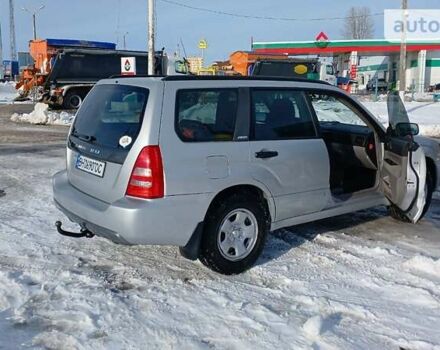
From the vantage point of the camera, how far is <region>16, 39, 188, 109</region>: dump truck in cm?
2505

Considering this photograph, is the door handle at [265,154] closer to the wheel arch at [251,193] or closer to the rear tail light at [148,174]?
the wheel arch at [251,193]

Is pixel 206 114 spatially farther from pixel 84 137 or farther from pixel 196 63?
pixel 196 63

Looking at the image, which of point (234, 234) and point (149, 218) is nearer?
point (149, 218)

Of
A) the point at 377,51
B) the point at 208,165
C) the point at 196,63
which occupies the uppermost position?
the point at 377,51

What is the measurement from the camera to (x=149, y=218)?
13.3ft

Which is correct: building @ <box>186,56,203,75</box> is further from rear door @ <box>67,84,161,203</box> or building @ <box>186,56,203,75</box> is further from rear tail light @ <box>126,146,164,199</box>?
rear tail light @ <box>126,146,164,199</box>

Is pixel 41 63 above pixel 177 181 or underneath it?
above

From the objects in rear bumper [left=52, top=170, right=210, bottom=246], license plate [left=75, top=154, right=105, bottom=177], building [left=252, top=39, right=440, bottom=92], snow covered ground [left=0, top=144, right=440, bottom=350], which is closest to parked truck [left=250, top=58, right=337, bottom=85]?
building [left=252, top=39, right=440, bottom=92]

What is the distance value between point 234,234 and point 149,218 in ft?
2.89

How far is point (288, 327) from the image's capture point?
3637mm

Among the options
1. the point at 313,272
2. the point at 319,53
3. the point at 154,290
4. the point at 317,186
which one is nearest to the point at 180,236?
the point at 154,290

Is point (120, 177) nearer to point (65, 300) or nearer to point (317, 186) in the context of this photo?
point (65, 300)

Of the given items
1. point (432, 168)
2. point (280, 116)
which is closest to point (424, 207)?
point (432, 168)

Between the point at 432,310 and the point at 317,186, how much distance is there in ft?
5.41
